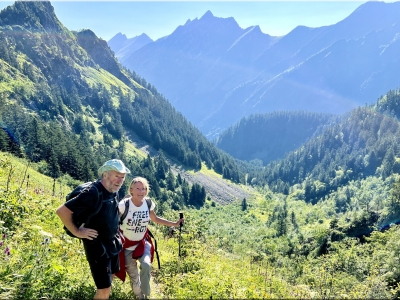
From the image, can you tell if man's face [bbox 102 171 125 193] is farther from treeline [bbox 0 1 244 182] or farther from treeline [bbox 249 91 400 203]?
treeline [bbox 249 91 400 203]

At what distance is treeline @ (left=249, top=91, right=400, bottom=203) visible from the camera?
139m

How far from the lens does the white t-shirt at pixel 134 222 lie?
5953 millimetres

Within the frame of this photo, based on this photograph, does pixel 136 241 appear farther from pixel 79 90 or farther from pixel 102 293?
pixel 79 90

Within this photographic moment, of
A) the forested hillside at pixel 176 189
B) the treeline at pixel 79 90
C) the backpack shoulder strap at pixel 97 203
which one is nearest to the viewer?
the backpack shoulder strap at pixel 97 203

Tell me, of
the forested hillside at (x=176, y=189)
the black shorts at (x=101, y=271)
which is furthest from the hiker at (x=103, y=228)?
the forested hillside at (x=176, y=189)

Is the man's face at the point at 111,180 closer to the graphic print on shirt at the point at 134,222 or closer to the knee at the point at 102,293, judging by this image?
the graphic print on shirt at the point at 134,222

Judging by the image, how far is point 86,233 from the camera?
4496mm

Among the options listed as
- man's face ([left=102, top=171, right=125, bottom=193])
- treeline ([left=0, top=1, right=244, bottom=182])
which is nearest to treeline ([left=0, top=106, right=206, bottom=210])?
treeline ([left=0, top=1, right=244, bottom=182])

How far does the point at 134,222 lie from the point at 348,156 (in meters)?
169

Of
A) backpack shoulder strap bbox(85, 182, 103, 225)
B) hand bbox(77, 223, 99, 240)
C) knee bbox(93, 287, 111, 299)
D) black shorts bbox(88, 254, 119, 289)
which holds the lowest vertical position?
knee bbox(93, 287, 111, 299)

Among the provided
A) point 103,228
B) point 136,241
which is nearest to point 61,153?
point 136,241

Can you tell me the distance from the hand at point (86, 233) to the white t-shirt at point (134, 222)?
1331 mm

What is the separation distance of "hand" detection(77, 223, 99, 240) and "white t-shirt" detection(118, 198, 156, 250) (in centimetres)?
133

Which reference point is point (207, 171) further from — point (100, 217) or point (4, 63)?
point (100, 217)
